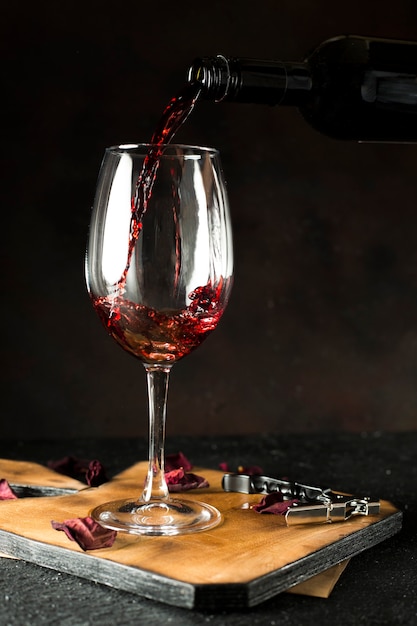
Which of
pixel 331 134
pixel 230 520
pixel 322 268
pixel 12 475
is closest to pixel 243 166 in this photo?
pixel 322 268

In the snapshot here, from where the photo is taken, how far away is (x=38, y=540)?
2.91 feet

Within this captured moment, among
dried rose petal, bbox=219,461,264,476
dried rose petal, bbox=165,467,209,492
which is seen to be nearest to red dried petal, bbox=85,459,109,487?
dried rose petal, bbox=165,467,209,492

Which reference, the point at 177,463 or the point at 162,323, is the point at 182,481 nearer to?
the point at 177,463

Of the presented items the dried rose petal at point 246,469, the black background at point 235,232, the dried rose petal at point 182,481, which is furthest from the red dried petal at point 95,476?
the black background at point 235,232

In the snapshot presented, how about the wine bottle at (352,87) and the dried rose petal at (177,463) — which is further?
the dried rose petal at (177,463)

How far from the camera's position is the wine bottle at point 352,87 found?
3.67 feet

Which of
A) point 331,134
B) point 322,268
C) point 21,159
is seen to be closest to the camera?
point 331,134

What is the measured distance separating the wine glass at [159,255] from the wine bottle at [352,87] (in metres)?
0.20

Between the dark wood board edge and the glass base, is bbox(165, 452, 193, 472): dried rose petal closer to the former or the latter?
the glass base

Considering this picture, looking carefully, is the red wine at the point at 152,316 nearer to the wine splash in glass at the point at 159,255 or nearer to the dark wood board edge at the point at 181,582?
the wine splash in glass at the point at 159,255

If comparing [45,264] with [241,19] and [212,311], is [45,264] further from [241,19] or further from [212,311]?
[212,311]

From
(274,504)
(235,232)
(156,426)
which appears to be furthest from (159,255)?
(235,232)

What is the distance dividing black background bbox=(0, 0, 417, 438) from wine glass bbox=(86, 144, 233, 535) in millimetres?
835

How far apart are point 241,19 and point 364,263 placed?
51 cm
